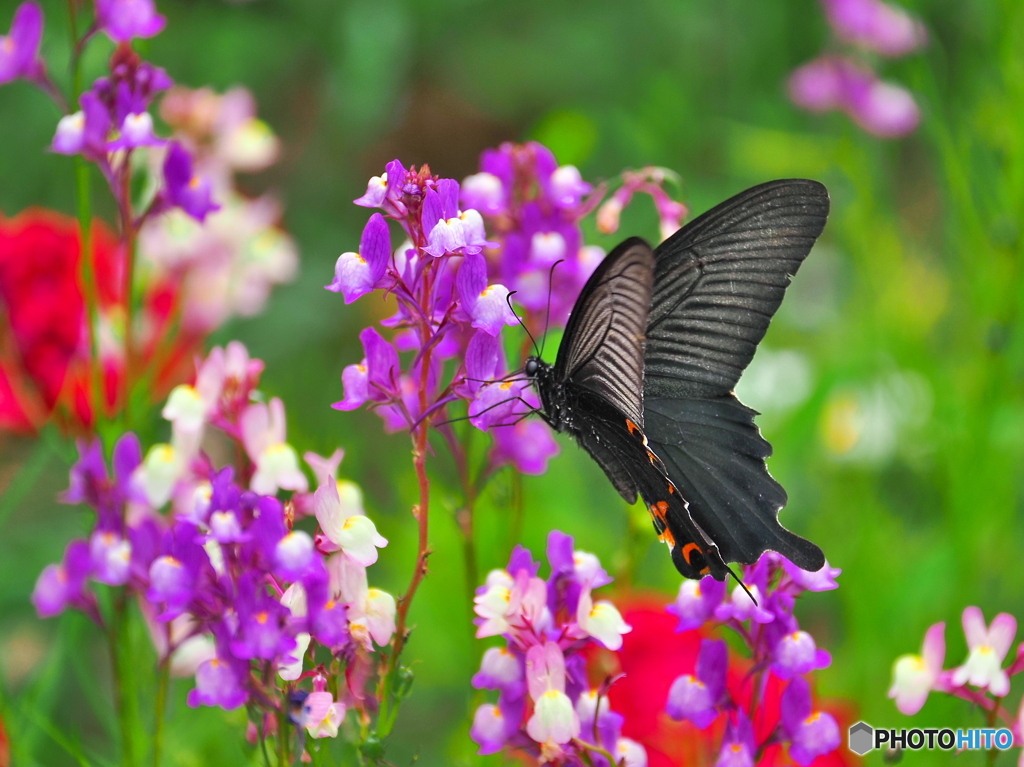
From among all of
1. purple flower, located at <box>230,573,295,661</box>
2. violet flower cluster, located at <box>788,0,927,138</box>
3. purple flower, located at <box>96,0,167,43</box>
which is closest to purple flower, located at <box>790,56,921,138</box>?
violet flower cluster, located at <box>788,0,927,138</box>

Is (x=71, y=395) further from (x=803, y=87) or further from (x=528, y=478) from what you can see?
(x=803, y=87)

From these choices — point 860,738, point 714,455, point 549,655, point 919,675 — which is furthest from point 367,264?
point 860,738

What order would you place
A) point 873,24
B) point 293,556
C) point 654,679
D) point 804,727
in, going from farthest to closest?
point 873,24, point 654,679, point 804,727, point 293,556

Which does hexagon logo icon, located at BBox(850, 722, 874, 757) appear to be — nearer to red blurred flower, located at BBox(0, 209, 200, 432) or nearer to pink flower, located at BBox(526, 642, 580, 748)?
pink flower, located at BBox(526, 642, 580, 748)

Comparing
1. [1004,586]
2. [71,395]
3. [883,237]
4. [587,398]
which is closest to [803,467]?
[1004,586]

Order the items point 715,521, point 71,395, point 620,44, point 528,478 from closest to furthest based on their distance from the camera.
→ point 715,521 → point 71,395 → point 528,478 → point 620,44

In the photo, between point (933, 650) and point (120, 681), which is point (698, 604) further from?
point (120, 681)
